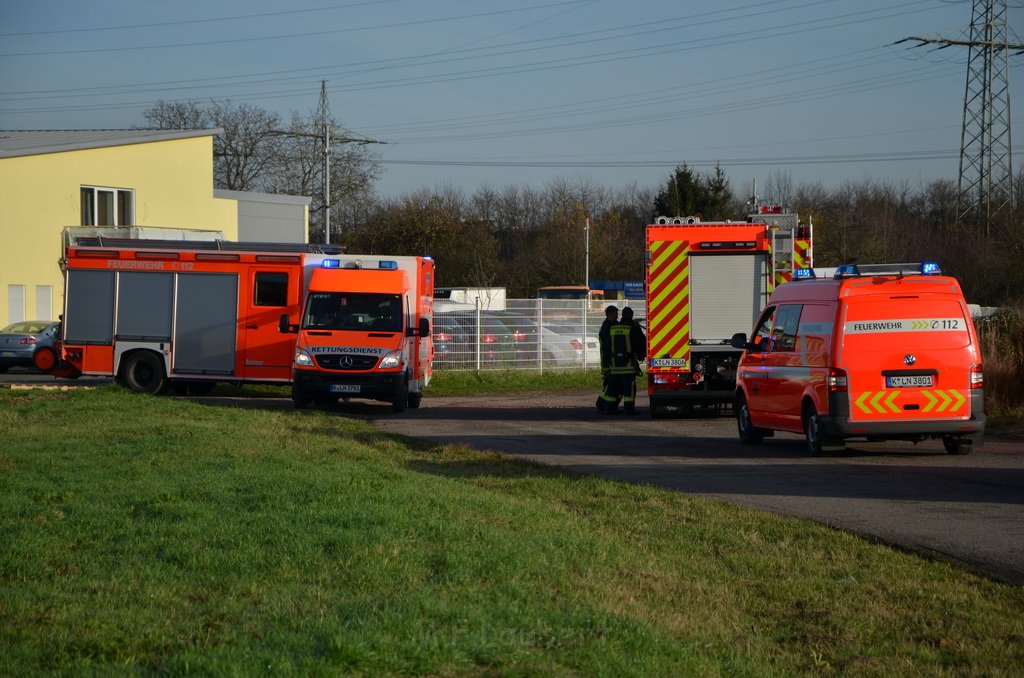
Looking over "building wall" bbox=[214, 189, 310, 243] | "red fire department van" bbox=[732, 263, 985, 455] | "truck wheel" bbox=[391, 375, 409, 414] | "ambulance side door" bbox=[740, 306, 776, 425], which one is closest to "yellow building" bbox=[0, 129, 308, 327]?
"building wall" bbox=[214, 189, 310, 243]

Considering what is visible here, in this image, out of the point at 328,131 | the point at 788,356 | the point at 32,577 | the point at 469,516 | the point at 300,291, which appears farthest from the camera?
the point at 328,131

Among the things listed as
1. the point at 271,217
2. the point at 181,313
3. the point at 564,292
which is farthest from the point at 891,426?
the point at 564,292

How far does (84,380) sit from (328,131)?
23.9m

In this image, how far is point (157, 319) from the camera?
24.9 meters

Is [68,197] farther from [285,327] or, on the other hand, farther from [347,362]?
[347,362]

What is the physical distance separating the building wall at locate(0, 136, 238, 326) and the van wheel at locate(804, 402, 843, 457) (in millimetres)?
35907

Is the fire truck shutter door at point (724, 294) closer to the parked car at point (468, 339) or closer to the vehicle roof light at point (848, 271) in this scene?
the vehicle roof light at point (848, 271)

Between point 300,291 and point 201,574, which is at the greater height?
point 300,291

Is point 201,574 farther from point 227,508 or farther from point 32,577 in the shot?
point 227,508

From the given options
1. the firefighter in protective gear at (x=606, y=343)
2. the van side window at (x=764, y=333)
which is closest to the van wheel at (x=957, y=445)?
the van side window at (x=764, y=333)

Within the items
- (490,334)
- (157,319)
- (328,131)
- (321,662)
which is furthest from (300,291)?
(328,131)

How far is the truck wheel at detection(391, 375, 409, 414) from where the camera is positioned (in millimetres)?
21766

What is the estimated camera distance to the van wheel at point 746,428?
1622cm

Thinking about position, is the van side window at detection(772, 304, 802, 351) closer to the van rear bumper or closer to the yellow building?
the van rear bumper
